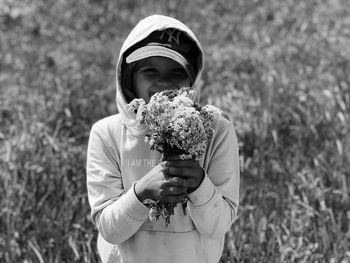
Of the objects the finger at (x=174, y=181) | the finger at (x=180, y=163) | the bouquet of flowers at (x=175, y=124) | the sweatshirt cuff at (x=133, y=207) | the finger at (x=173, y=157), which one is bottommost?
the sweatshirt cuff at (x=133, y=207)

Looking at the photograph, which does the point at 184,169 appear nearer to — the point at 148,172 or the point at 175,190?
the point at 175,190

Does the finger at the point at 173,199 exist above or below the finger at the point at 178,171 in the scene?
below

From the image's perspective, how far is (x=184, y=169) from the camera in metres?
2.07

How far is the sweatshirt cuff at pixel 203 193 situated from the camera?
6.98 feet

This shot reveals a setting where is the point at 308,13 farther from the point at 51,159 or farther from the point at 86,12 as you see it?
the point at 51,159

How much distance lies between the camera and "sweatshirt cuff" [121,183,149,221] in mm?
2154

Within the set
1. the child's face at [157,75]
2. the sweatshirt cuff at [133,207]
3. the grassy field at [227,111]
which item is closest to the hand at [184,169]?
the sweatshirt cuff at [133,207]

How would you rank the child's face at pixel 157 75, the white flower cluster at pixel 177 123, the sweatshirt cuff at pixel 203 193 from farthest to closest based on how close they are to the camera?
1. the child's face at pixel 157 75
2. the sweatshirt cuff at pixel 203 193
3. the white flower cluster at pixel 177 123

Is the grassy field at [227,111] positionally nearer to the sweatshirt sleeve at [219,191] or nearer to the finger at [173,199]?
the sweatshirt sleeve at [219,191]

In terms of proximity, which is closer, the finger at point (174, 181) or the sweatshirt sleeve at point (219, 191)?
the finger at point (174, 181)

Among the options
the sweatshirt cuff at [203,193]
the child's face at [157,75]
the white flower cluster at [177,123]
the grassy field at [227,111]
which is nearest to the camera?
the white flower cluster at [177,123]

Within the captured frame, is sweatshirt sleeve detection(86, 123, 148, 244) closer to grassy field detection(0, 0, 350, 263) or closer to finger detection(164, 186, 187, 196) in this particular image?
finger detection(164, 186, 187, 196)

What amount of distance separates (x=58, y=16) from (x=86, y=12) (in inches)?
14.1

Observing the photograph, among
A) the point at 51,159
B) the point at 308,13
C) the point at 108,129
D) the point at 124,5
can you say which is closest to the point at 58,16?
the point at 124,5
